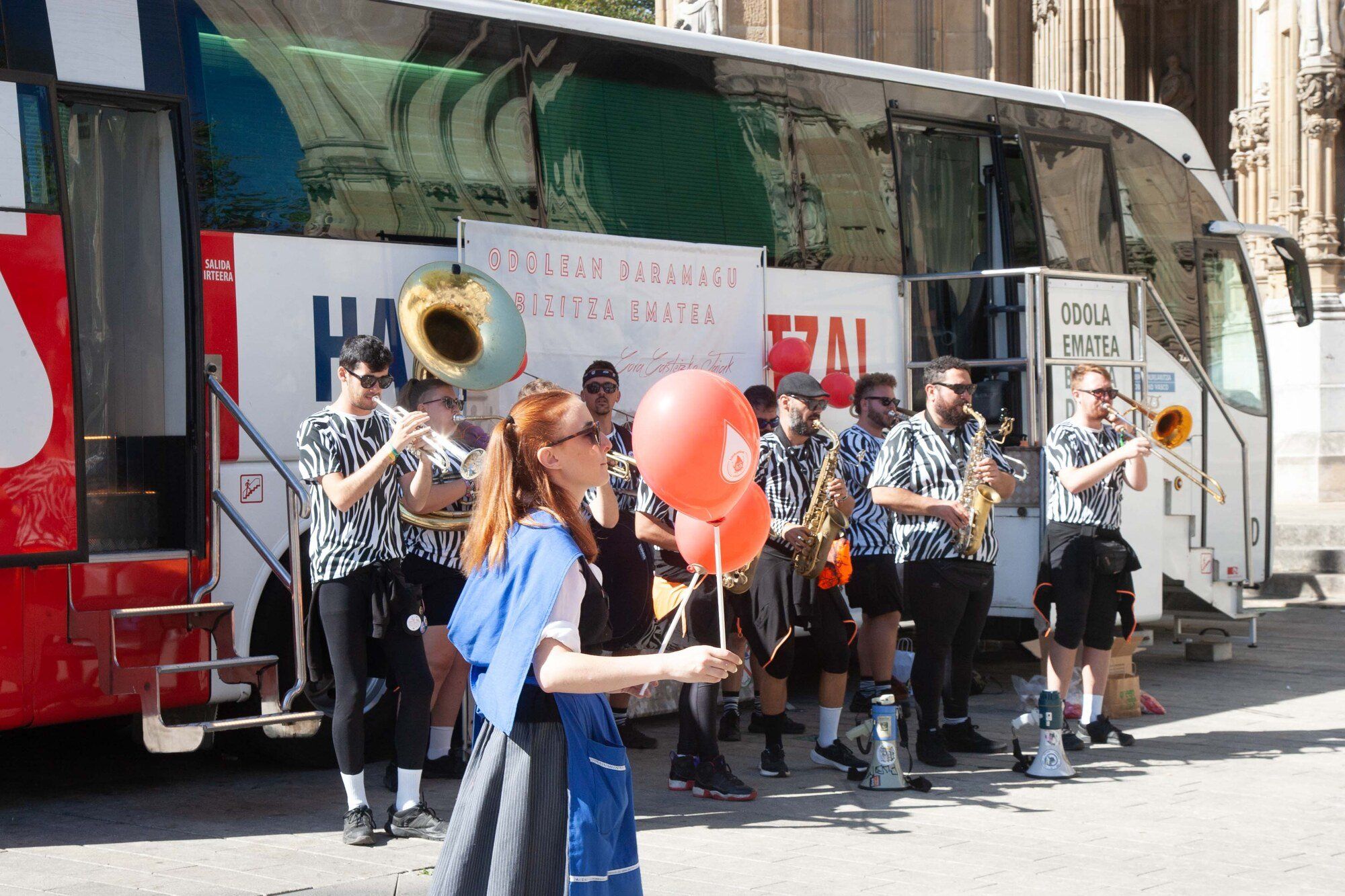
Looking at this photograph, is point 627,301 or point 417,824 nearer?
point 417,824

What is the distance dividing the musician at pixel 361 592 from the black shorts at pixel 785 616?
1.82 meters

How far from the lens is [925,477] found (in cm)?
809

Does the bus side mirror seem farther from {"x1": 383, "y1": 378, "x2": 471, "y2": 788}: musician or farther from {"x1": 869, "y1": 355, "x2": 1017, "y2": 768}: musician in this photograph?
{"x1": 383, "y1": 378, "x2": 471, "y2": 788}: musician

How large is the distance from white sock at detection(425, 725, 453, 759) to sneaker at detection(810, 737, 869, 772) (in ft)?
5.97

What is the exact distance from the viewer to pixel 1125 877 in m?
6.04

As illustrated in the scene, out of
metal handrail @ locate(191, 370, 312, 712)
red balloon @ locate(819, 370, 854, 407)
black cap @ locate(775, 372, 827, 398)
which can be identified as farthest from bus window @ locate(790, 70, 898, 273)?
metal handrail @ locate(191, 370, 312, 712)

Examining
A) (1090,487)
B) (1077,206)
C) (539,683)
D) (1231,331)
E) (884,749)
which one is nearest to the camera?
(539,683)

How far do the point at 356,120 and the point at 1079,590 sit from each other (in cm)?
438

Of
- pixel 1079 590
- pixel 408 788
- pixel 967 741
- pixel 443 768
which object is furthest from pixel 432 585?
pixel 1079 590

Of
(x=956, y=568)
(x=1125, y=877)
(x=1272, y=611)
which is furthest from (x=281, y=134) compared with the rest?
(x=1272, y=611)

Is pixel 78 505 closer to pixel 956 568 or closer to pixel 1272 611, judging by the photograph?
pixel 956 568

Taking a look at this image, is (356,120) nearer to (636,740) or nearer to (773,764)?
(636,740)

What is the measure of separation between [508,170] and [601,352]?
1097 millimetres

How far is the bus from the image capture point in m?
6.80
